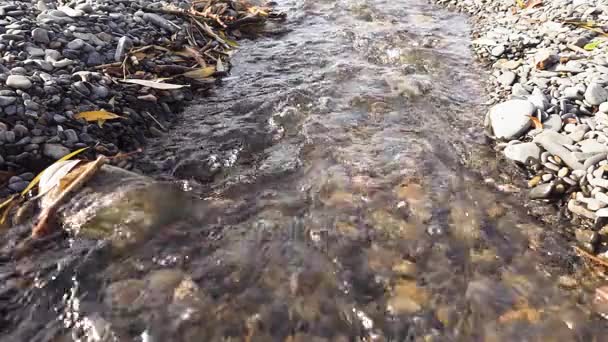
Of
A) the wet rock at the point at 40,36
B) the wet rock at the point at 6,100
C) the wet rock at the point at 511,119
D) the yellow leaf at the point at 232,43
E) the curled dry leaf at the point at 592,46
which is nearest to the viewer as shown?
the wet rock at the point at 6,100

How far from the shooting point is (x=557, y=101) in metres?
4.27

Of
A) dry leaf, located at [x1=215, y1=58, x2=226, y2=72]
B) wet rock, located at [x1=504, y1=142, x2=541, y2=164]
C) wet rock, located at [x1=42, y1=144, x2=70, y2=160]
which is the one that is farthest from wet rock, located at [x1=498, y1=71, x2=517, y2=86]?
wet rock, located at [x1=42, y1=144, x2=70, y2=160]

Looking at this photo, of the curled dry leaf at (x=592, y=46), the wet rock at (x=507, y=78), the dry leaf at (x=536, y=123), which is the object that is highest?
the curled dry leaf at (x=592, y=46)

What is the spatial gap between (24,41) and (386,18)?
586 centimetres

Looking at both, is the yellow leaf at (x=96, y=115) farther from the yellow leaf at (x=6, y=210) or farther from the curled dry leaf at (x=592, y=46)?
the curled dry leaf at (x=592, y=46)

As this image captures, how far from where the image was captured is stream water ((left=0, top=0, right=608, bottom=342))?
8.00ft

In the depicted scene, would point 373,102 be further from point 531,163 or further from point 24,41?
point 24,41

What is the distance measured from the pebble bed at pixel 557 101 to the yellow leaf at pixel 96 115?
3.85 metres

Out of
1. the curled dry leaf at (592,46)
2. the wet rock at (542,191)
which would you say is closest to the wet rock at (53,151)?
the wet rock at (542,191)

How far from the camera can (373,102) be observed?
488 cm

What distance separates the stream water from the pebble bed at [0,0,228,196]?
36 cm

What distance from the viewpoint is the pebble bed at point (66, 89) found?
337 cm

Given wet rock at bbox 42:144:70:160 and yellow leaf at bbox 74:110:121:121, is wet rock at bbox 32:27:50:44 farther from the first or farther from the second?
wet rock at bbox 42:144:70:160

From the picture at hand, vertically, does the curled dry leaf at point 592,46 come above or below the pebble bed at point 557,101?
above
